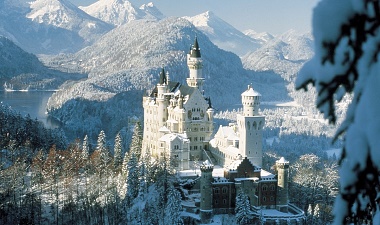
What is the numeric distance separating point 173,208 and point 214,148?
16.8 meters

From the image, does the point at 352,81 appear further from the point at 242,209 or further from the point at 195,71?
the point at 195,71

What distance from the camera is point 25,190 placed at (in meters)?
66.8

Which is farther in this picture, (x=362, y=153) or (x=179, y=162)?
(x=179, y=162)

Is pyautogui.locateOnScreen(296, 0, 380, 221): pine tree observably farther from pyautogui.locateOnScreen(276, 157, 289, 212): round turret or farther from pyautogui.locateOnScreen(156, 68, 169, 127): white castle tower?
pyautogui.locateOnScreen(156, 68, 169, 127): white castle tower

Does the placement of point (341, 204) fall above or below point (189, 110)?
below

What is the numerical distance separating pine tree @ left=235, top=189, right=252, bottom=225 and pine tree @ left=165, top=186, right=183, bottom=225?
19.3 ft

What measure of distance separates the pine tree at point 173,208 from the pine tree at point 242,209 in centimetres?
589

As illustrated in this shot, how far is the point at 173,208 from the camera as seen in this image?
52500 mm

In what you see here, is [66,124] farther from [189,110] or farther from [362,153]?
[362,153]

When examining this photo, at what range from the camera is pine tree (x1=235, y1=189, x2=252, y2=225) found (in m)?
51.6

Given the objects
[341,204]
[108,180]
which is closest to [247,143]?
[108,180]

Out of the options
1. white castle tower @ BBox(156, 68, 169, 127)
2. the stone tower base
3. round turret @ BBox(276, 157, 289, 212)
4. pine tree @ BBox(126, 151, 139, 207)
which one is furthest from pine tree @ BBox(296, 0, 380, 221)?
white castle tower @ BBox(156, 68, 169, 127)

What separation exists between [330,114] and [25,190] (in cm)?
6638

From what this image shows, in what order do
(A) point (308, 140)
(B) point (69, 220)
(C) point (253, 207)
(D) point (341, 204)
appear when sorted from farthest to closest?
(A) point (308, 140) → (B) point (69, 220) → (C) point (253, 207) → (D) point (341, 204)
